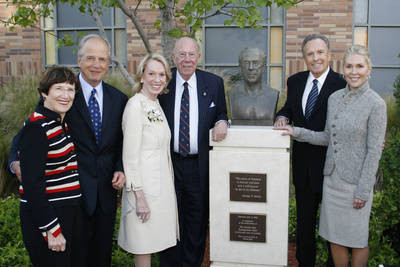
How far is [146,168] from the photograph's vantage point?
334 cm

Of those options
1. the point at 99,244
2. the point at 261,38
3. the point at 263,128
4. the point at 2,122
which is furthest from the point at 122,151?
the point at 261,38

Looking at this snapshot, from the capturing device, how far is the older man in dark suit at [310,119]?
3592 mm

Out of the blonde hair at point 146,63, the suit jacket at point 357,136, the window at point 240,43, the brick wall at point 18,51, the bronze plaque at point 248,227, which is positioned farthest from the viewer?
the brick wall at point 18,51

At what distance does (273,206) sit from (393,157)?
4.03ft

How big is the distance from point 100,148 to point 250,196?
1.45 metres

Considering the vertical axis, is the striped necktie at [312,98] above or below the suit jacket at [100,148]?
above

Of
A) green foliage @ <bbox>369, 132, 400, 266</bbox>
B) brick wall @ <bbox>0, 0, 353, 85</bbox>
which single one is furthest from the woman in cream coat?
brick wall @ <bbox>0, 0, 353, 85</bbox>

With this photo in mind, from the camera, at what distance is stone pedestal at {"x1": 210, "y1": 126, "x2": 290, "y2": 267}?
3.72 meters

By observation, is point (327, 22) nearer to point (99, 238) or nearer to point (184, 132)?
point (184, 132)

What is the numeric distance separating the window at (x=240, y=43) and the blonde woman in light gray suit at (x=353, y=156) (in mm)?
5643

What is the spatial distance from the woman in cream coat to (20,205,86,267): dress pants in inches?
18.4

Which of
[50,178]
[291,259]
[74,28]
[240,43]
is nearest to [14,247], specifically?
[50,178]

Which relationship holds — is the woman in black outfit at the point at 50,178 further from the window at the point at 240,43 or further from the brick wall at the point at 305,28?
the window at the point at 240,43

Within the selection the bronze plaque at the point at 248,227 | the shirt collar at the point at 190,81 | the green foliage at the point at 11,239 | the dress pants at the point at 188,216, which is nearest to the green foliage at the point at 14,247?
the green foliage at the point at 11,239
